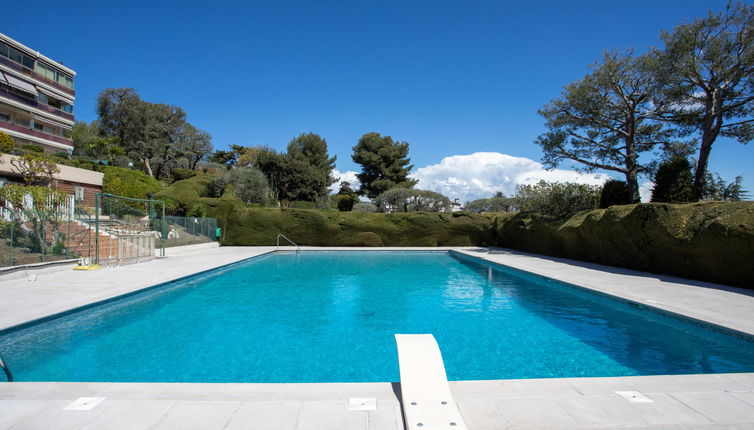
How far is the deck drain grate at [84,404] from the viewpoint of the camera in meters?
2.78

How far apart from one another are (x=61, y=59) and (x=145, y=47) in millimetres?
32021

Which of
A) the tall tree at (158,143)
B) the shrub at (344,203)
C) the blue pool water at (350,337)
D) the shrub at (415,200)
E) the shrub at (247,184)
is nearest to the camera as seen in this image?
the blue pool water at (350,337)

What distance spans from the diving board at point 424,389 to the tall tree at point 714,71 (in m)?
14.3

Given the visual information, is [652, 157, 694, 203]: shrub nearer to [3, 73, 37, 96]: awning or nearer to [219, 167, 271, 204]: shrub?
[219, 167, 271, 204]: shrub

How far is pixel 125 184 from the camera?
26109 millimetres

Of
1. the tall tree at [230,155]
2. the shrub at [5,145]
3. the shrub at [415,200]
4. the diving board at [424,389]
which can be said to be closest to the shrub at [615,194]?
the diving board at [424,389]

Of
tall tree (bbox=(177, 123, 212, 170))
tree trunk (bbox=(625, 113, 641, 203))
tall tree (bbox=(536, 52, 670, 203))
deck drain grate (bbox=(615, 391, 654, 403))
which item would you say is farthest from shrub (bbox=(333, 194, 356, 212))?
deck drain grate (bbox=(615, 391, 654, 403))

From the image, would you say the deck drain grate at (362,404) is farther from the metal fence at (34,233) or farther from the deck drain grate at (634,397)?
the metal fence at (34,233)

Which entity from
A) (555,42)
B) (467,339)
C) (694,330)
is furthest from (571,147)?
(467,339)

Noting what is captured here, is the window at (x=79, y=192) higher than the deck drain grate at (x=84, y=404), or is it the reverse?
the window at (x=79, y=192)

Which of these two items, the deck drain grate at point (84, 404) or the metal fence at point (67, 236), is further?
the metal fence at point (67, 236)

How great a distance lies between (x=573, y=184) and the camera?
17.6 metres

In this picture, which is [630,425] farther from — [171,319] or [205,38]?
[205,38]

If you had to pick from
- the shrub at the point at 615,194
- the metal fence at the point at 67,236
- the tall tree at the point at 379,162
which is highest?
the tall tree at the point at 379,162
